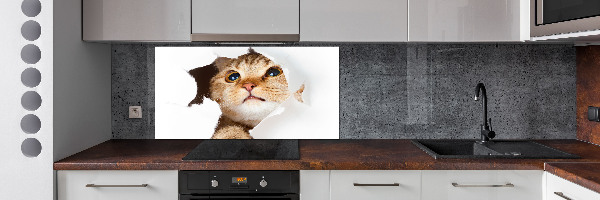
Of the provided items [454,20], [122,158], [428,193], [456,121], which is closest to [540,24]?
[454,20]

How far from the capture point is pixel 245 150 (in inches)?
93.1

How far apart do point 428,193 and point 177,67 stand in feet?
4.86

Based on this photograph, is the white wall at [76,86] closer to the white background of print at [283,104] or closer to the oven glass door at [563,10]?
the white background of print at [283,104]

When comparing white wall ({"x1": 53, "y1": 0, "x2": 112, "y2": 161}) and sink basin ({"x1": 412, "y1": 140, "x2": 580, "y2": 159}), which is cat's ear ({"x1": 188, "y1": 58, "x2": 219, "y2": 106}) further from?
sink basin ({"x1": 412, "y1": 140, "x2": 580, "y2": 159})

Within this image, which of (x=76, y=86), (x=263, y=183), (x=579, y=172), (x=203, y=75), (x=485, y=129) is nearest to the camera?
(x=579, y=172)

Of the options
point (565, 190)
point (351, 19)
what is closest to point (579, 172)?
point (565, 190)

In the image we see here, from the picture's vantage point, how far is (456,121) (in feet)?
9.05

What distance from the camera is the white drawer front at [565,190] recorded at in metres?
1.73
